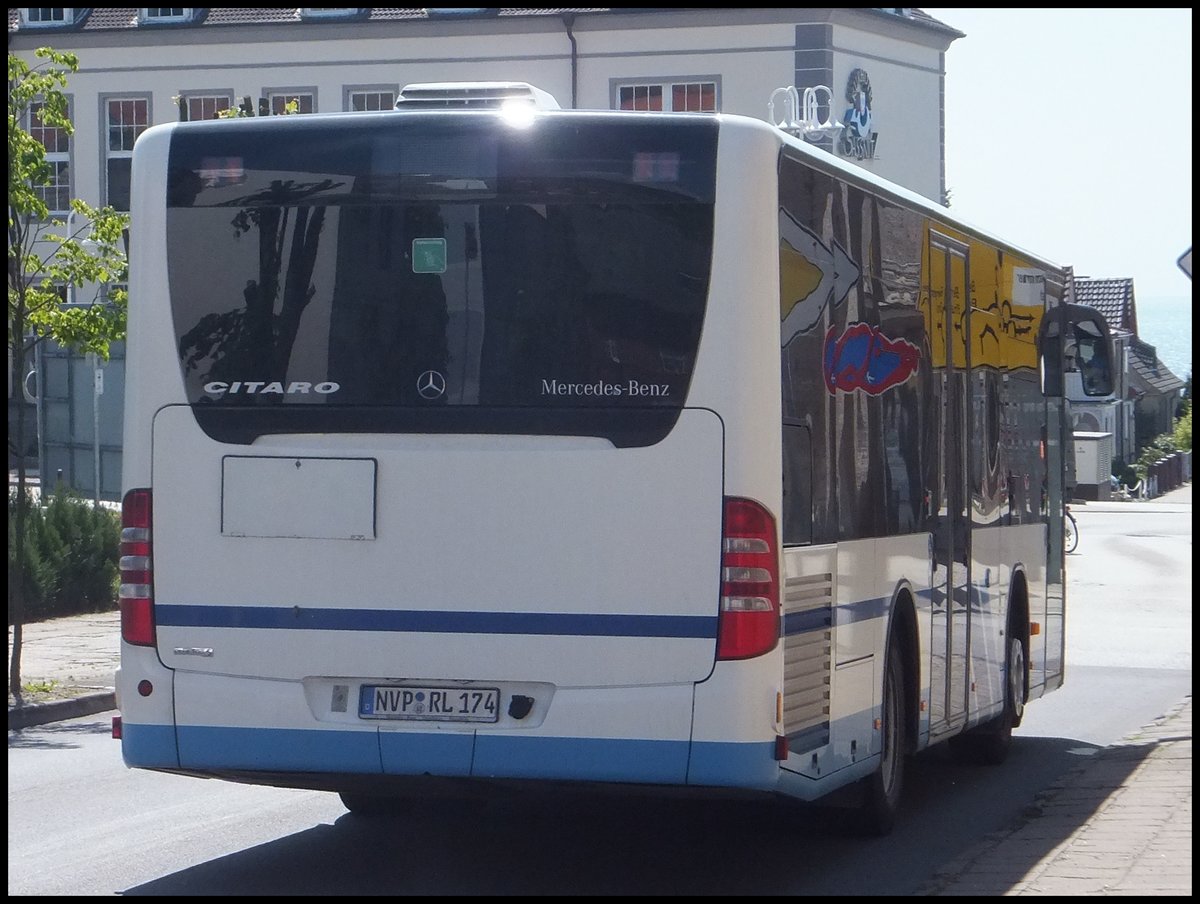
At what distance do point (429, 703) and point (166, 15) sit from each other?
44150 mm

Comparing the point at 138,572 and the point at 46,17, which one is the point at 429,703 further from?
the point at 46,17

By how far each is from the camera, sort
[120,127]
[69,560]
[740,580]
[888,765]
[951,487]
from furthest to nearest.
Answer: [120,127] → [69,560] → [951,487] → [888,765] → [740,580]

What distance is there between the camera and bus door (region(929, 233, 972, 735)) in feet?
33.0

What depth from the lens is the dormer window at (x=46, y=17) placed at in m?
50.2

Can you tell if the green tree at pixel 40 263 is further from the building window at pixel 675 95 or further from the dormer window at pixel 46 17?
the dormer window at pixel 46 17

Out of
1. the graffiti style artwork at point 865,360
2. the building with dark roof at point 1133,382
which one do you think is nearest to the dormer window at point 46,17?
the graffiti style artwork at point 865,360

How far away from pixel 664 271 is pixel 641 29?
130ft

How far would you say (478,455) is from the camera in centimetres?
742

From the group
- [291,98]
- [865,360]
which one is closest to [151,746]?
[865,360]

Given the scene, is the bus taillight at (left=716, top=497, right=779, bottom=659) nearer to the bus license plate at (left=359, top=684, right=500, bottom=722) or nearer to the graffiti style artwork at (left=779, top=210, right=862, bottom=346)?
the graffiti style artwork at (left=779, top=210, right=862, bottom=346)

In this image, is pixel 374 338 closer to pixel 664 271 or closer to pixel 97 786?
pixel 664 271

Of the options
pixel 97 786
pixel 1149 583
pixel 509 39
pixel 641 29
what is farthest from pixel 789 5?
pixel 97 786

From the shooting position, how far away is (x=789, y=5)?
139 ft

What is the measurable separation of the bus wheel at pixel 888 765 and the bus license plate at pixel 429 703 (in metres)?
2.27
